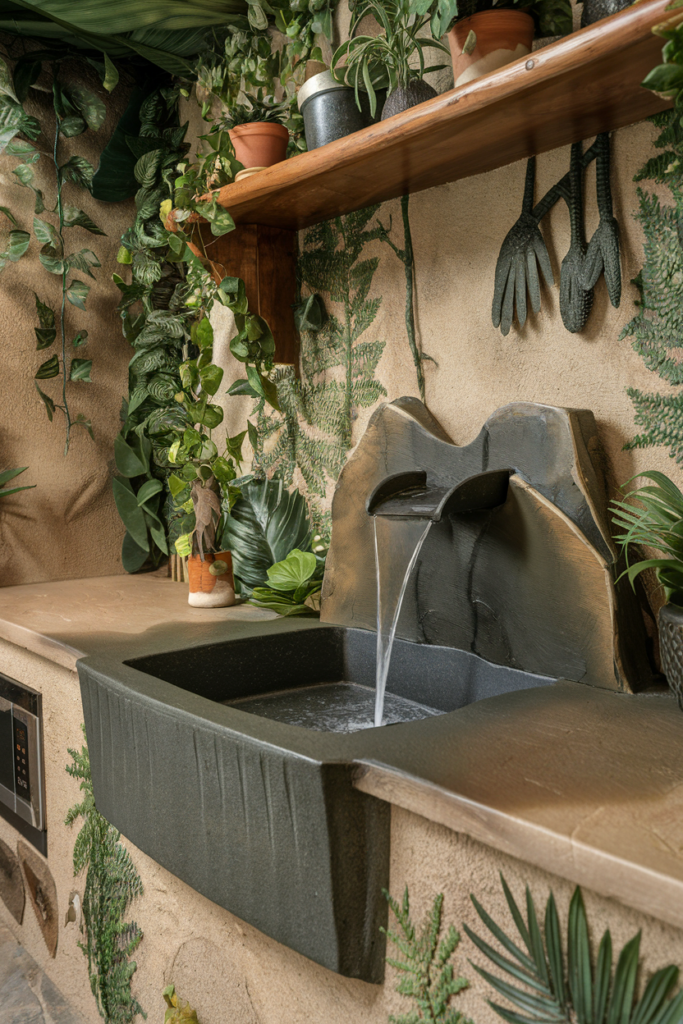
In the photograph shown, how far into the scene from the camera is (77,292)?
2.28 metres

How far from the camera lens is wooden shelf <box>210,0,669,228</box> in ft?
3.13

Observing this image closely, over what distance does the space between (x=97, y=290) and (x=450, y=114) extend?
1.55m

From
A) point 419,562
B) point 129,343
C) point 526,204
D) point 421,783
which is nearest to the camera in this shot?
point 421,783

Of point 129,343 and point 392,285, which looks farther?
point 129,343


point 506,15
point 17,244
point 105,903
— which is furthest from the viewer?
point 17,244

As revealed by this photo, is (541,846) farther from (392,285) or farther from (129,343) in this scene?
(129,343)

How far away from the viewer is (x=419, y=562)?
1.43 meters

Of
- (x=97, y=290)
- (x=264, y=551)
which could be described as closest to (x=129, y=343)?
(x=97, y=290)

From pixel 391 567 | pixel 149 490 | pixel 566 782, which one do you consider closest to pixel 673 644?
pixel 566 782

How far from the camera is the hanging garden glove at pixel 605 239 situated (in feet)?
3.89

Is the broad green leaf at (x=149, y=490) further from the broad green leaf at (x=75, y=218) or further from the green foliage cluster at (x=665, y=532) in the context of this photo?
the green foliage cluster at (x=665, y=532)

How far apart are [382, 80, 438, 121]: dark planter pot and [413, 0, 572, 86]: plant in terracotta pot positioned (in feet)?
0.34

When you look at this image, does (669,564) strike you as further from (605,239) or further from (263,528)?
(263,528)

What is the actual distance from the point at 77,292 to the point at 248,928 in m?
1.85
